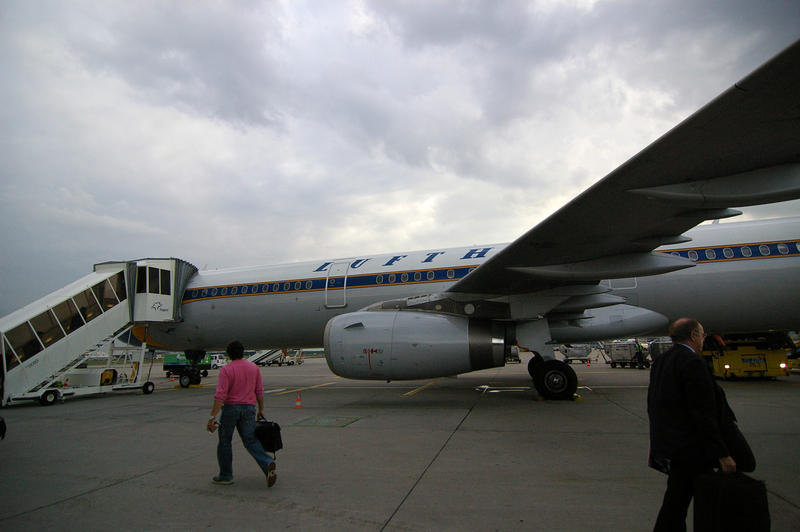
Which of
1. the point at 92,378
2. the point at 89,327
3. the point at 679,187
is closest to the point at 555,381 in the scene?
the point at 679,187

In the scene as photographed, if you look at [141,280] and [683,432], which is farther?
[141,280]

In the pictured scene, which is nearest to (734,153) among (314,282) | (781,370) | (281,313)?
(314,282)

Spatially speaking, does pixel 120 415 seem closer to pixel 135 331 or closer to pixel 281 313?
pixel 281 313

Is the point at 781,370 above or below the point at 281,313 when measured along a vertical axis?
below

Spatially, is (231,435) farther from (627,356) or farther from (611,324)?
(627,356)

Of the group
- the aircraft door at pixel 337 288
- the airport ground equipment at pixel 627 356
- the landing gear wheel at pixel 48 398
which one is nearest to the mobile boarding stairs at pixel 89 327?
the landing gear wheel at pixel 48 398

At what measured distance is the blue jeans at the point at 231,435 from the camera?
366 cm

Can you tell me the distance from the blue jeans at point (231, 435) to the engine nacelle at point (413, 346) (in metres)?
3.77

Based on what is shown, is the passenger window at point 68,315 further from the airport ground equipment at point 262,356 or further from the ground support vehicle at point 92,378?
the airport ground equipment at point 262,356

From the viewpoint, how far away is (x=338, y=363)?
7.56 m

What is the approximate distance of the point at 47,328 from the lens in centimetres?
960

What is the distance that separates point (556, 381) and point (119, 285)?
1157 centimetres

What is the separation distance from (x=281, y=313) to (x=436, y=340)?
5.18 metres

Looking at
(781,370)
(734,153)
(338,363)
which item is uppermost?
(734,153)
